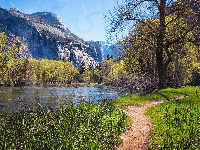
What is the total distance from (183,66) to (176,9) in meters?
40.1

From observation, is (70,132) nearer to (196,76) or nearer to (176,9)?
(176,9)

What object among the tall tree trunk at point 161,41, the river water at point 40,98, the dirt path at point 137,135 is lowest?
the river water at point 40,98

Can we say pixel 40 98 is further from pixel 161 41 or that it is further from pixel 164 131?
pixel 164 131

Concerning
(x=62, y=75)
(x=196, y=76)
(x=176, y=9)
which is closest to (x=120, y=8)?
(x=176, y=9)

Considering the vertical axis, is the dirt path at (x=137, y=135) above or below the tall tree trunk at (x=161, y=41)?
below

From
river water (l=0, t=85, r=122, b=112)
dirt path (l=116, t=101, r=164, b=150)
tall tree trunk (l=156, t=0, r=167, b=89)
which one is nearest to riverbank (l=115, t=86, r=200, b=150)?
dirt path (l=116, t=101, r=164, b=150)

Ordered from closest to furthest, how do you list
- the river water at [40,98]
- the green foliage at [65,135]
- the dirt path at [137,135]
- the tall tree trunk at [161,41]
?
the green foliage at [65,135]
the dirt path at [137,135]
the tall tree trunk at [161,41]
the river water at [40,98]

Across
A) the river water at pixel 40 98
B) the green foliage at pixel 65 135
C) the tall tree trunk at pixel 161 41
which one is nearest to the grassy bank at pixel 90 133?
the green foliage at pixel 65 135

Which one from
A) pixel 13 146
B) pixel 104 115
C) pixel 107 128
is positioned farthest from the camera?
pixel 104 115

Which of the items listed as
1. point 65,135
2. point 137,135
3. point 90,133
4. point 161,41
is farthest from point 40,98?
point 65,135

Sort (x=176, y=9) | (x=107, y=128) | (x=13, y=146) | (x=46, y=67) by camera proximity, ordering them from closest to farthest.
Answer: (x=13, y=146)
(x=107, y=128)
(x=176, y=9)
(x=46, y=67)

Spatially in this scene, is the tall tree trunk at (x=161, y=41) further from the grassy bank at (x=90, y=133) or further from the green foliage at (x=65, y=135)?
the green foliage at (x=65, y=135)

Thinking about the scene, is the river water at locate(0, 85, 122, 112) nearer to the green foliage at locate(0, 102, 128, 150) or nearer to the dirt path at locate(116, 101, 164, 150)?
the green foliage at locate(0, 102, 128, 150)

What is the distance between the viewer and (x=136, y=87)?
38.8 metres
